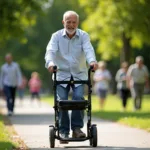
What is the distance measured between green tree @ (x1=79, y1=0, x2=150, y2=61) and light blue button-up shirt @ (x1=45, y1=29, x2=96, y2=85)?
15989 mm

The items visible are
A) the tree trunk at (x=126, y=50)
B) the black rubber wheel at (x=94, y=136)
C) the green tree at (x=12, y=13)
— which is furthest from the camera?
the tree trunk at (x=126, y=50)

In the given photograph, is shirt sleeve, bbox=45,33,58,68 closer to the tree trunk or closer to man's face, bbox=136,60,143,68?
man's face, bbox=136,60,143,68

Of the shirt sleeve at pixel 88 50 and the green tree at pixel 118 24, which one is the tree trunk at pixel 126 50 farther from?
the shirt sleeve at pixel 88 50

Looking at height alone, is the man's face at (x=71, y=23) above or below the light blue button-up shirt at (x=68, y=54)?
above

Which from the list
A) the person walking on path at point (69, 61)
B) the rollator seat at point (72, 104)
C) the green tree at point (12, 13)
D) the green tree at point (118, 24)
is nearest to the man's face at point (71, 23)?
the person walking on path at point (69, 61)

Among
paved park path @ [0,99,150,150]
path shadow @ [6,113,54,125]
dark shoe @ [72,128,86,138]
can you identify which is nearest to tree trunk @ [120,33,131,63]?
path shadow @ [6,113,54,125]

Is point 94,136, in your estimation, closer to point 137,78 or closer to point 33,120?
point 33,120

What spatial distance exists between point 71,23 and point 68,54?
0.50 m

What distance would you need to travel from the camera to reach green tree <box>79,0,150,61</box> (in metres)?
31.1

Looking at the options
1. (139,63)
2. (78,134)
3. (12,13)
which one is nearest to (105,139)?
(78,134)

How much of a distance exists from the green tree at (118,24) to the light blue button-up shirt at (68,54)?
16.0m

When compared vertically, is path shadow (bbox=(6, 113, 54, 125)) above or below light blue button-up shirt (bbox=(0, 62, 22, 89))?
below

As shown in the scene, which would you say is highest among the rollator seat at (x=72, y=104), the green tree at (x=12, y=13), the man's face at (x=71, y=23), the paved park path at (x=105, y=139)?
the green tree at (x=12, y=13)

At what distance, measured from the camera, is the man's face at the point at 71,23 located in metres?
10.0
